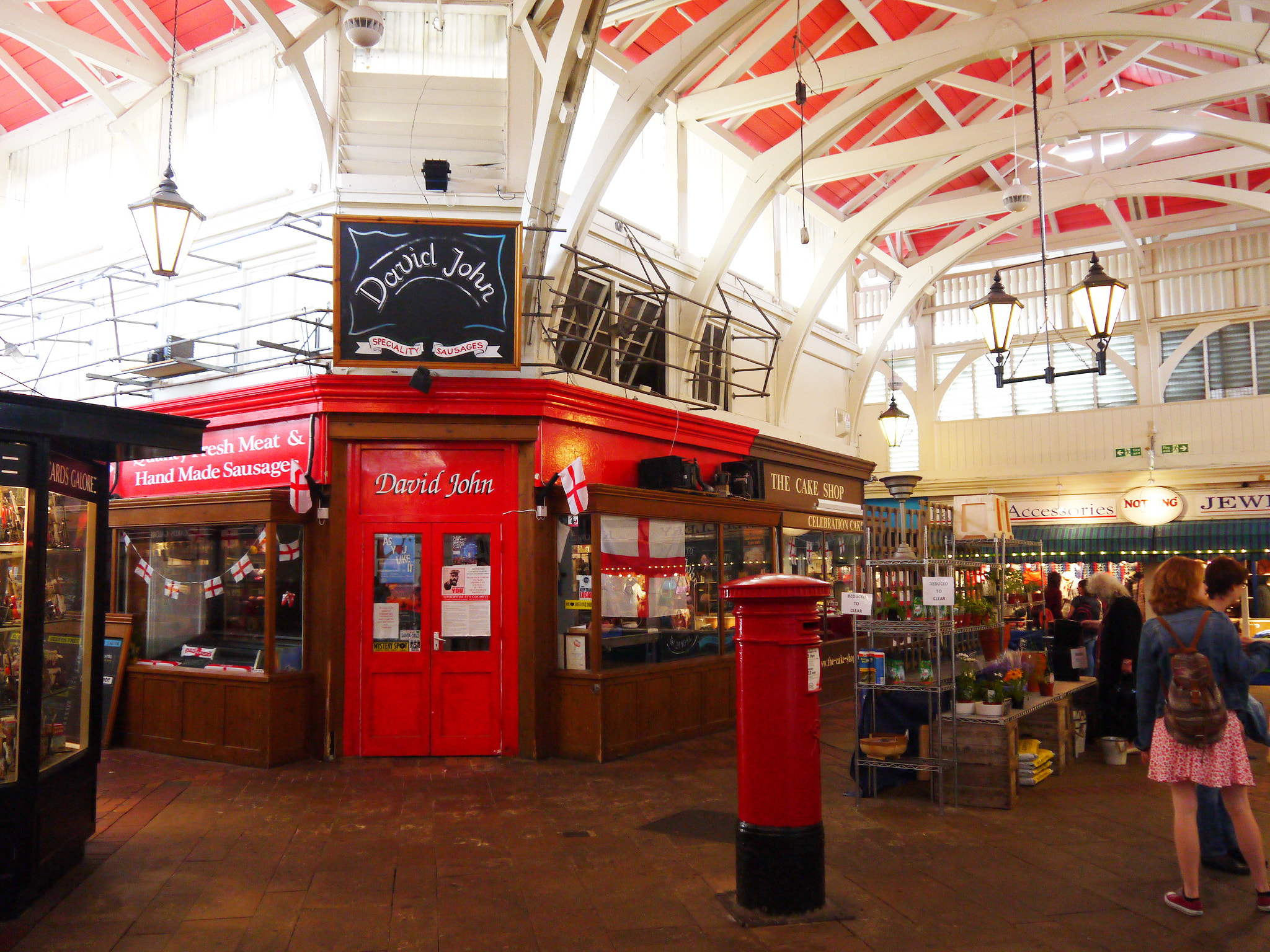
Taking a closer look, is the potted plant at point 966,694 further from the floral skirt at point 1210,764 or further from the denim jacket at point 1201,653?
the floral skirt at point 1210,764

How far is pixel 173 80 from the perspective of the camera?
9797 mm

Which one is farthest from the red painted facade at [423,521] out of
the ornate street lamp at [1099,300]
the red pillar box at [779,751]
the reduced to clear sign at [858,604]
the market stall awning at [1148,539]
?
the market stall awning at [1148,539]

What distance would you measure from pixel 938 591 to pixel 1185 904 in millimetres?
2603

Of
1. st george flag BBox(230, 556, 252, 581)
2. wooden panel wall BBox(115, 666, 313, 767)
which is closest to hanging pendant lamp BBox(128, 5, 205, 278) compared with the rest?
st george flag BBox(230, 556, 252, 581)

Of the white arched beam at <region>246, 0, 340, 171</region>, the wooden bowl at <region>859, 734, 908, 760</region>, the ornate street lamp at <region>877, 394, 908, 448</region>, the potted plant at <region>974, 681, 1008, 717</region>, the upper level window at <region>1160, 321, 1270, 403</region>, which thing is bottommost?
the wooden bowl at <region>859, 734, 908, 760</region>

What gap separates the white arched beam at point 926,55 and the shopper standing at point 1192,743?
6.18 metres

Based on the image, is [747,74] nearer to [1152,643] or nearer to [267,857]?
[1152,643]

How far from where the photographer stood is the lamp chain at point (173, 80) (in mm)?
9680

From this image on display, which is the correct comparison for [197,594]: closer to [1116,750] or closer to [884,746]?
[884,746]

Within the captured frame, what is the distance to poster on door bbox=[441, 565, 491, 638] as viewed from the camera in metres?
9.10

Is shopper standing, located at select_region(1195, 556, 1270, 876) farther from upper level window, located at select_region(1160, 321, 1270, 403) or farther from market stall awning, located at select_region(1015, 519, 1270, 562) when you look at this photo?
upper level window, located at select_region(1160, 321, 1270, 403)

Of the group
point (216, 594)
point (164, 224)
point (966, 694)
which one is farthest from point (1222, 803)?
point (164, 224)

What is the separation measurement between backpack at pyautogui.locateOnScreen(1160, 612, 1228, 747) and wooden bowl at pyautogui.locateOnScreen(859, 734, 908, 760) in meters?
2.38

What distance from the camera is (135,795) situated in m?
7.67
